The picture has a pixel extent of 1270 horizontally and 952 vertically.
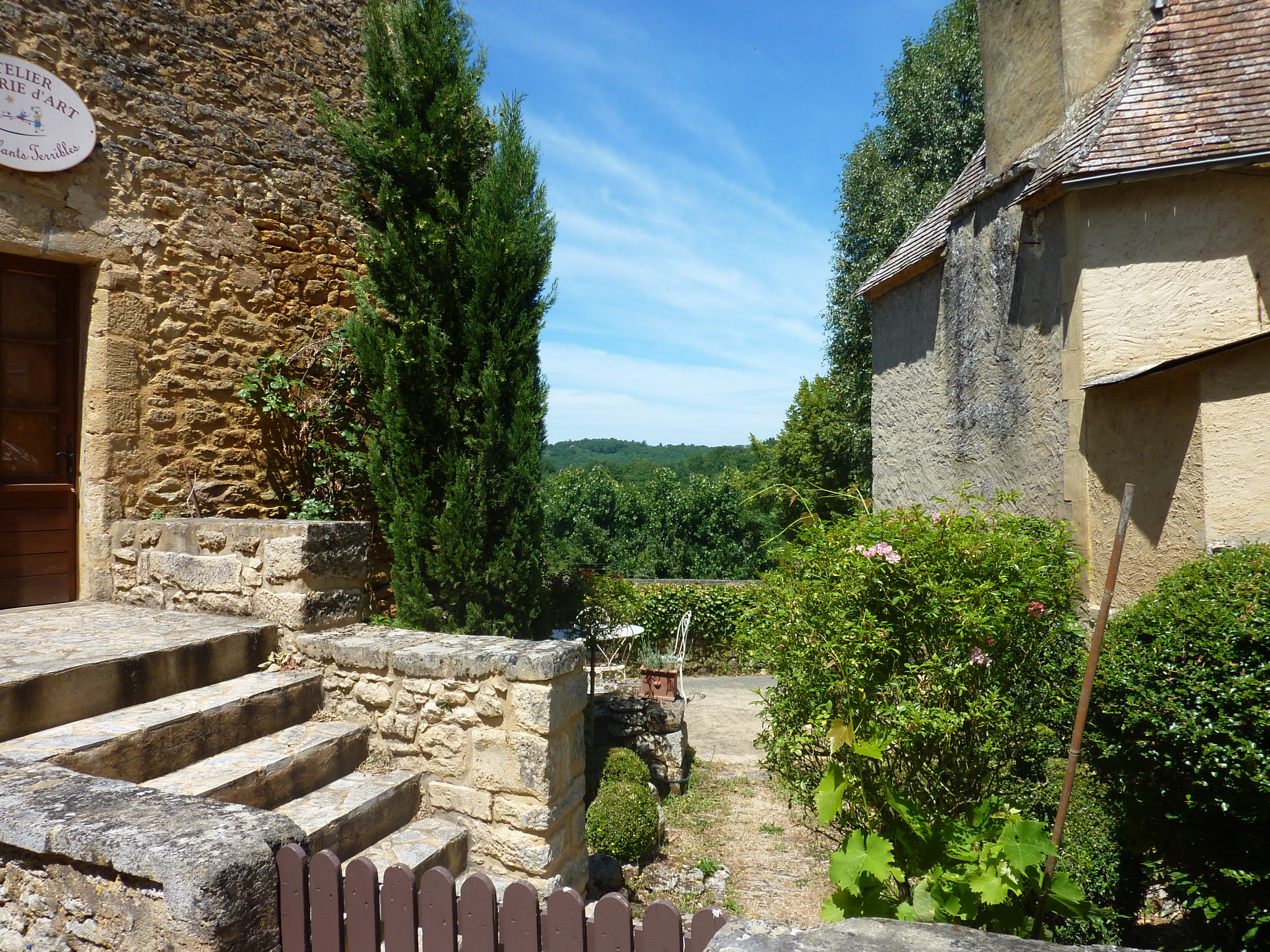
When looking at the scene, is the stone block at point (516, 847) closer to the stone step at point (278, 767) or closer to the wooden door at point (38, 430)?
the stone step at point (278, 767)

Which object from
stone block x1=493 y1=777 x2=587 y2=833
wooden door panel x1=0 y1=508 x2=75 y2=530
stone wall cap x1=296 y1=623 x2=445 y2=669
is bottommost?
stone block x1=493 y1=777 x2=587 y2=833

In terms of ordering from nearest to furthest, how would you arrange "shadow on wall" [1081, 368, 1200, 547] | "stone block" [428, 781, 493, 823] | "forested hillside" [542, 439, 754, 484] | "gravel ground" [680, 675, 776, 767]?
"stone block" [428, 781, 493, 823], "shadow on wall" [1081, 368, 1200, 547], "gravel ground" [680, 675, 776, 767], "forested hillside" [542, 439, 754, 484]

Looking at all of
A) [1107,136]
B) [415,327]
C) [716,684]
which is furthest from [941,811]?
[716,684]

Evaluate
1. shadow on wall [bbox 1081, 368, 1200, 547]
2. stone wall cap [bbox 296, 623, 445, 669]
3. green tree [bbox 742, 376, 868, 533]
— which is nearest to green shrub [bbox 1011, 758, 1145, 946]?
shadow on wall [bbox 1081, 368, 1200, 547]

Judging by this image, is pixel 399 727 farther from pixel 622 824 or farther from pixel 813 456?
pixel 813 456

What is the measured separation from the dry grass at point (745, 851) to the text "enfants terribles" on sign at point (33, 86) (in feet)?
20.0

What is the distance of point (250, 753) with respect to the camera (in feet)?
11.1

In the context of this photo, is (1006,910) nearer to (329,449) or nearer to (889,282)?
(329,449)

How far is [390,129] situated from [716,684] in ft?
32.6

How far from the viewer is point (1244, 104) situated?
5.45 metres

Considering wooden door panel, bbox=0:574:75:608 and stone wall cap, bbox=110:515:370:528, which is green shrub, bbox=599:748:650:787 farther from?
wooden door panel, bbox=0:574:75:608

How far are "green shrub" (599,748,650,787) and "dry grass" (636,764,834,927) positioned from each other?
559 millimetres

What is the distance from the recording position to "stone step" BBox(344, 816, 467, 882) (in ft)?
10.4

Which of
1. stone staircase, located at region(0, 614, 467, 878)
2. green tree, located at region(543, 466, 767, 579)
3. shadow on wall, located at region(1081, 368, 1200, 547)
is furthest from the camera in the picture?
green tree, located at region(543, 466, 767, 579)
